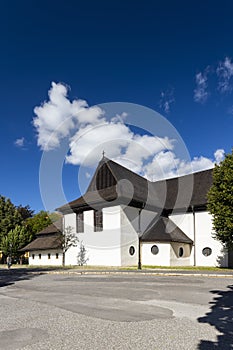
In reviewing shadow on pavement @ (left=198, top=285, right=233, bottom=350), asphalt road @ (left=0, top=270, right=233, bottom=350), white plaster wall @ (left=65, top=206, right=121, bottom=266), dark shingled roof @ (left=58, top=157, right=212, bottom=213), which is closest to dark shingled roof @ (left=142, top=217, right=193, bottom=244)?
dark shingled roof @ (left=58, top=157, right=212, bottom=213)

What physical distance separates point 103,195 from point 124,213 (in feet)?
9.83

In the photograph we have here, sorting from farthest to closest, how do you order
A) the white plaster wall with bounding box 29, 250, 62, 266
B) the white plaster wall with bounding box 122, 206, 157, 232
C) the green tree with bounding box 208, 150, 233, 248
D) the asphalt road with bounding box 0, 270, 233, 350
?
the white plaster wall with bounding box 29, 250, 62, 266, the white plaster wall with bounding box 122, 206, 157, 232, the green tree with bounding box 208, 150, 233, 248, the asphalt road with bounding box 0, 270, 233, 350

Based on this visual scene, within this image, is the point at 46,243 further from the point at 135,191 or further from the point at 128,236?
the point at 135,191

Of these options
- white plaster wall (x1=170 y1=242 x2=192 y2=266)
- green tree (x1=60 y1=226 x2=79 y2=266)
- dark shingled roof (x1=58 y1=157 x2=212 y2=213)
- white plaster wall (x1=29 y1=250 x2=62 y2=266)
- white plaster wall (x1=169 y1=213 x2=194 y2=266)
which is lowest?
white plaster wall (x1=29 y1=250 x2=62 y2=266)

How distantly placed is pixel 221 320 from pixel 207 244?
2633cm

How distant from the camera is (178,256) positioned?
31.1 m

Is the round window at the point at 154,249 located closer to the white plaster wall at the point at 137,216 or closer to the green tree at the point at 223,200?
the white plaster wall at the point at 137,216

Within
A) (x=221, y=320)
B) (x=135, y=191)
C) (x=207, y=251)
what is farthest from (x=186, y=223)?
(x=221, y=320)

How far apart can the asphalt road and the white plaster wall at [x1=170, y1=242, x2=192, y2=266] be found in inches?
771

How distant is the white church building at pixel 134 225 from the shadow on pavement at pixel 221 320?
65.6ft

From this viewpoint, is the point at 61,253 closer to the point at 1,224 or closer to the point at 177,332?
the point at 1,224

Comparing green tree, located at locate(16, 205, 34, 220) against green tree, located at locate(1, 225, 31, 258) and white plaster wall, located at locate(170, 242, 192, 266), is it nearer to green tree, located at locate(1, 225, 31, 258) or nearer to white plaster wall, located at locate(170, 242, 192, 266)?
green tree, located at locate(1, 225, 31, 258)

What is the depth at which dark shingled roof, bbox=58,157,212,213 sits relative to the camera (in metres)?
31.9

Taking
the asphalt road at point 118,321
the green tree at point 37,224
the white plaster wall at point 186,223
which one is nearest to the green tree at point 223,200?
the white plaster wall at point 186,223
